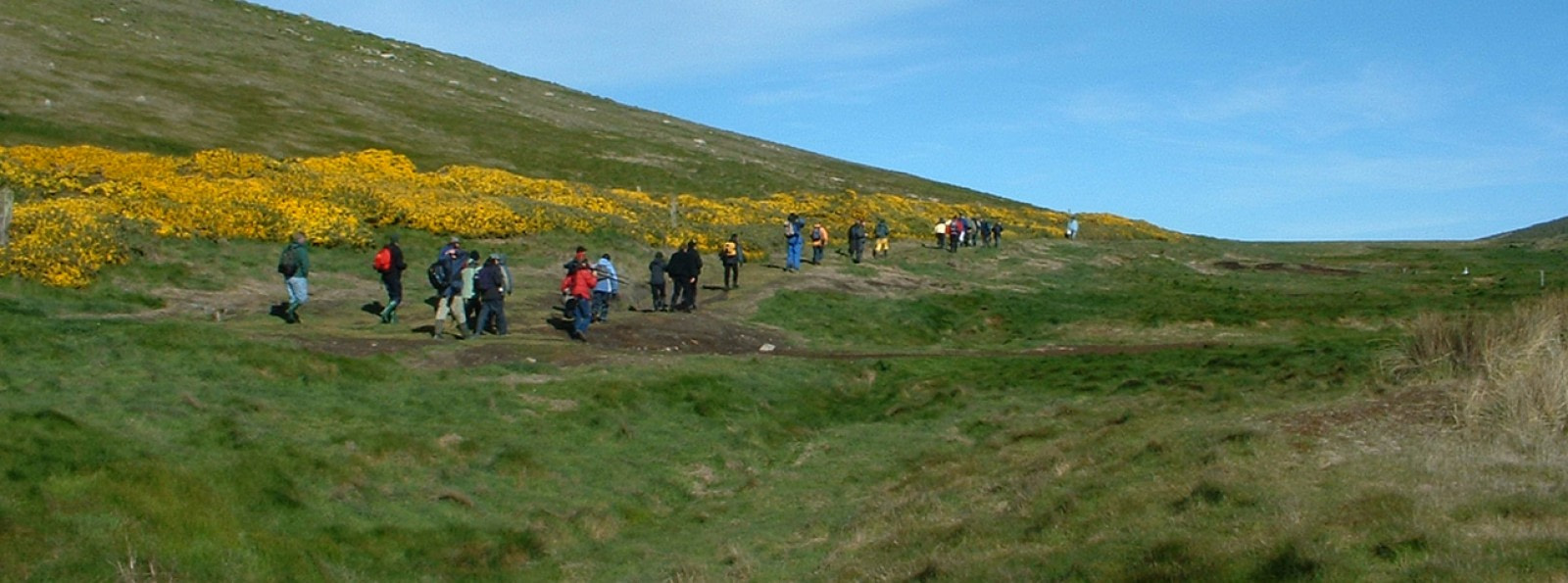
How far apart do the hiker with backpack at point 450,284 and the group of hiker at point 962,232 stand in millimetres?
30878

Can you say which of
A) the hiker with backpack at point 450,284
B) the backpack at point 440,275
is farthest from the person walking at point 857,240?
the backpack at point 440,275

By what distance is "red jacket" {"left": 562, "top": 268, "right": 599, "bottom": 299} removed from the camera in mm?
27875

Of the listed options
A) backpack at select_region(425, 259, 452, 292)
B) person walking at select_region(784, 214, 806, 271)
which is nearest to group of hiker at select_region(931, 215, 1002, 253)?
person walking at select_region(784, 214, 806, 271)

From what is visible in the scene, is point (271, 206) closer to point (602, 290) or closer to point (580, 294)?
point (602, 290)

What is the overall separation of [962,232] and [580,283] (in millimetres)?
32766

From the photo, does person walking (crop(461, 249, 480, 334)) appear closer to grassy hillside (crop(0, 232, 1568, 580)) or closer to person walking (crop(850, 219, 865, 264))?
grassy hillside (crop(0, 232, 1568, 580))

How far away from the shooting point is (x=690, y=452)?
20547mm

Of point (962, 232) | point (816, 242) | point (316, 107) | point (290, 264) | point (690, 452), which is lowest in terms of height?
point (690, 452)

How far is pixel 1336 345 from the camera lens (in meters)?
30.0

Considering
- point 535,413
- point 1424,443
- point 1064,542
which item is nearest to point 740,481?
point 535,413

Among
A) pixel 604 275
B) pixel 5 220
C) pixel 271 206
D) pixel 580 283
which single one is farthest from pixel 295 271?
pixel 271 206

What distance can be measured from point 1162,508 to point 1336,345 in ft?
65.6

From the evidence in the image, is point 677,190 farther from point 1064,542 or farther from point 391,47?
point 1064,542

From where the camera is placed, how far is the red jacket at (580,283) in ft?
91.5
